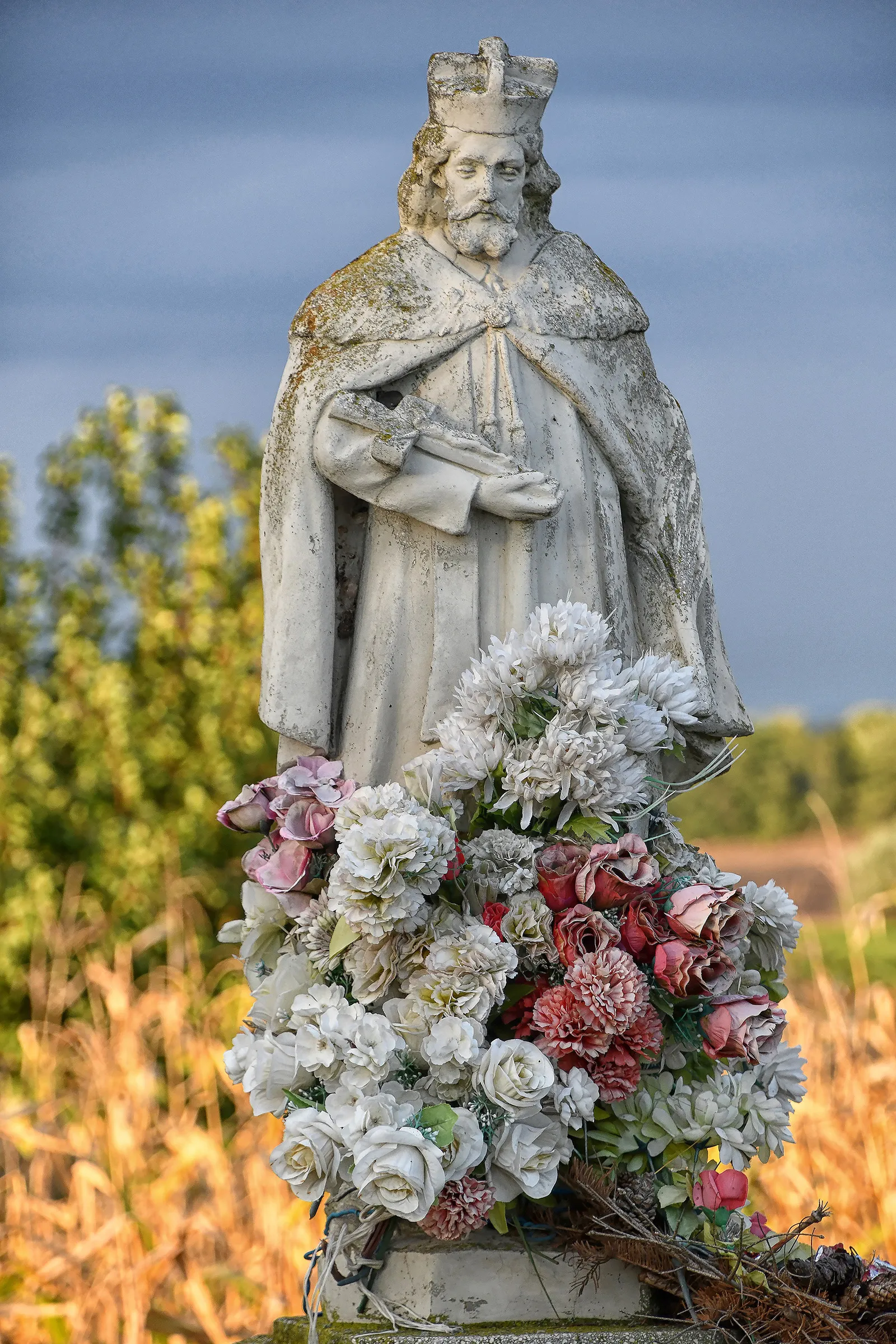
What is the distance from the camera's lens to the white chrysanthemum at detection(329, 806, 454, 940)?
120 inches

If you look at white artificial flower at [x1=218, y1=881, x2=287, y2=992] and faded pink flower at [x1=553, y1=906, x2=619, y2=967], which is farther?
white artificial flower at [x1=218, y1=881, x2=287, y2=992]

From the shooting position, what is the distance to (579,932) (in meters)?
3.14

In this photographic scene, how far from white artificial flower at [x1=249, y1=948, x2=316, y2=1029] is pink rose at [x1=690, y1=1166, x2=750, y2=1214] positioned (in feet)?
2.77

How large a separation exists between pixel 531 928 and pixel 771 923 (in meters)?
0.56

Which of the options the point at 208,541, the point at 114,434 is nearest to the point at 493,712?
the point at 208,541

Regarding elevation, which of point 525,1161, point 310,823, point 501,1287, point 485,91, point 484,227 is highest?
point 485,91

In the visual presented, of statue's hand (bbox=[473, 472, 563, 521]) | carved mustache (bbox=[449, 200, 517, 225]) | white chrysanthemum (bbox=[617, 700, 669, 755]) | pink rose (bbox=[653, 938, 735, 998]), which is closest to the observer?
pink rose (bbox=[653, 938, 735, 998])

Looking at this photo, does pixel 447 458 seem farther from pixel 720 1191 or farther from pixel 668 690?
pixel 720 1191

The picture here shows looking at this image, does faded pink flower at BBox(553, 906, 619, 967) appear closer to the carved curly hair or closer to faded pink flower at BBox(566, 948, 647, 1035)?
faded pink flower at BBox(566, 948, 647, 1035)

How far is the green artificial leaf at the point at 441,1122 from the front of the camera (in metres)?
2.98

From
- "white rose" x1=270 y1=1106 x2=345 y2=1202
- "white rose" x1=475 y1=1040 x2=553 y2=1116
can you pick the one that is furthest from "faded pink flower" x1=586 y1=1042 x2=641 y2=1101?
"white rose" x1=270 y1=1106 x2=345 y2=1202

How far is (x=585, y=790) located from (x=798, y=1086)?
0.85 metres

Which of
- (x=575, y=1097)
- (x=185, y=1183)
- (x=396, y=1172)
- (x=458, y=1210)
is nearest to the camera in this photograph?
(x=396, y=1172)

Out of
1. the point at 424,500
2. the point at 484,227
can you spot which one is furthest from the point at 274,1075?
the point at 484,227
